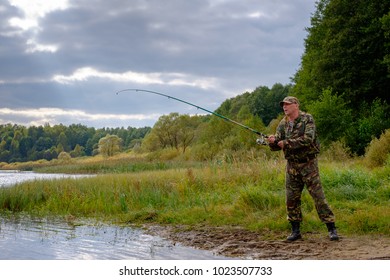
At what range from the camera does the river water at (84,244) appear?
7.40 metres

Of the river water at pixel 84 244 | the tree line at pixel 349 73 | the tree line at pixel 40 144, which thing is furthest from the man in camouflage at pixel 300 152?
the tree line at pixel 40 144

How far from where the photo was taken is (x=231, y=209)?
1043cm

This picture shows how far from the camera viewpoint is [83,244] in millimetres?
8305

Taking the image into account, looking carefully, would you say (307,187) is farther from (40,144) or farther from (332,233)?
(40,144)

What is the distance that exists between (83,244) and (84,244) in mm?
21

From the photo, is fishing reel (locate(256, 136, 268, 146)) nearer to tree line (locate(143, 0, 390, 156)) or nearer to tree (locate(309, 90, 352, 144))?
tree line (locate(143, 0, 390, 156))

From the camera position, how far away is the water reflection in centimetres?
741

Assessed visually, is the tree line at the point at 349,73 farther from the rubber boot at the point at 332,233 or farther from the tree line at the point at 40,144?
the tree line at the point at 40,144

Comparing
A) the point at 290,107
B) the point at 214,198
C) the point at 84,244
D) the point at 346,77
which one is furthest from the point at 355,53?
the point at 84,244

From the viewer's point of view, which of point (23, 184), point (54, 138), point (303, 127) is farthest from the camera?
point (54, 138)

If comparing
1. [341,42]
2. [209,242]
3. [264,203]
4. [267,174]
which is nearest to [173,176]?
[267,174]

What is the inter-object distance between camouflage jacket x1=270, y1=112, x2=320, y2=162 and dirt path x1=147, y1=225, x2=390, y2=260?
1.41m
